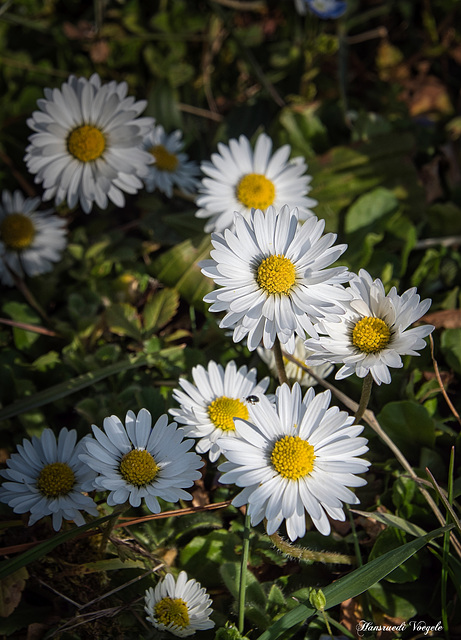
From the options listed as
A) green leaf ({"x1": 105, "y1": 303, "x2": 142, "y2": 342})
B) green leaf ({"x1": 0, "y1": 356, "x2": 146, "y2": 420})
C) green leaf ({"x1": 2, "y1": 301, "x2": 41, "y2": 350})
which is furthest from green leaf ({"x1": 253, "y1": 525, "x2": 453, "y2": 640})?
green leaf ({"x1": 2, "y1": 301, "x2": 41, "y2": 350})

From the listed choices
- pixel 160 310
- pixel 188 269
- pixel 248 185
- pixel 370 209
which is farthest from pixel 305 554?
pixel 370 209

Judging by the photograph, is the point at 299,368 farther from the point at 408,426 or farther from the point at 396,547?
the point at 396,547

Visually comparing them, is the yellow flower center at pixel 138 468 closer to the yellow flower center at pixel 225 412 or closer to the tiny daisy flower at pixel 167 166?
the yellow flower center at pixel 225 412

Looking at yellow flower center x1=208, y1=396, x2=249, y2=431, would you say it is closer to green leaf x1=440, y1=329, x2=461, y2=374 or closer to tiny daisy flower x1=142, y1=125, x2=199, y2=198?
green leaf x1=440, y1=329, x2=461, y2=374

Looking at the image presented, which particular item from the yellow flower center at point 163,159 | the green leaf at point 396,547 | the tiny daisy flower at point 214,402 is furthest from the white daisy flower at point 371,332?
the yellow flower center at point 163,159

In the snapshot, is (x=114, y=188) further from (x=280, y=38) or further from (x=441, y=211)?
(x=280, y=38)
